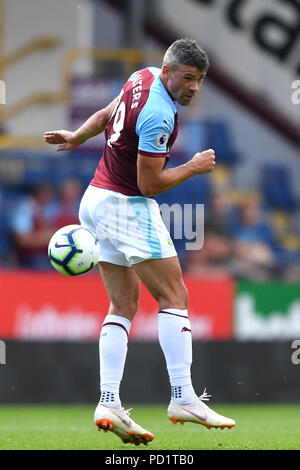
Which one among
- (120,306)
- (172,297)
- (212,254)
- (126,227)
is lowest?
(212,254)

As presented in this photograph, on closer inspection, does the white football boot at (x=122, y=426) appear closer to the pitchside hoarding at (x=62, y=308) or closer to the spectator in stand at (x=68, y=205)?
the pitchside hoarding at (x=62, y=308)

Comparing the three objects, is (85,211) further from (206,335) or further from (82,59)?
(82,59)

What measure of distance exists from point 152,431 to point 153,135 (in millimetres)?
2120

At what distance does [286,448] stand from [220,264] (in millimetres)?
6070

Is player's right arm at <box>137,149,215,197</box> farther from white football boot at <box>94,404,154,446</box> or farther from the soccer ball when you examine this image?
white football boot at <box>94,404,154,446</box>

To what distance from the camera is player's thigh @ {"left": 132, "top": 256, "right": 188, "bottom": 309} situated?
17.5 ft

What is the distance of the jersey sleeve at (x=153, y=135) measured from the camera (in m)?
5.12

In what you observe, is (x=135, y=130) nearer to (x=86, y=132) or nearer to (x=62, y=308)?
(x=86, y=132)

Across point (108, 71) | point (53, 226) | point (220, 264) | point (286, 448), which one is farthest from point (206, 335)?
point (108, 71)

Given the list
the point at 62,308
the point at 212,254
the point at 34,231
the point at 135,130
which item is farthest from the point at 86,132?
the point at 212,254

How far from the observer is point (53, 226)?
428 inches

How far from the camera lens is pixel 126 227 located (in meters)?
5.43

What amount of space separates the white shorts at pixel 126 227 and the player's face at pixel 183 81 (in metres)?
0.60

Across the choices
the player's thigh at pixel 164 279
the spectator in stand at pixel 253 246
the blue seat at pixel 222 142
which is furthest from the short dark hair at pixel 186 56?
the blue seat at pixel 222 142
